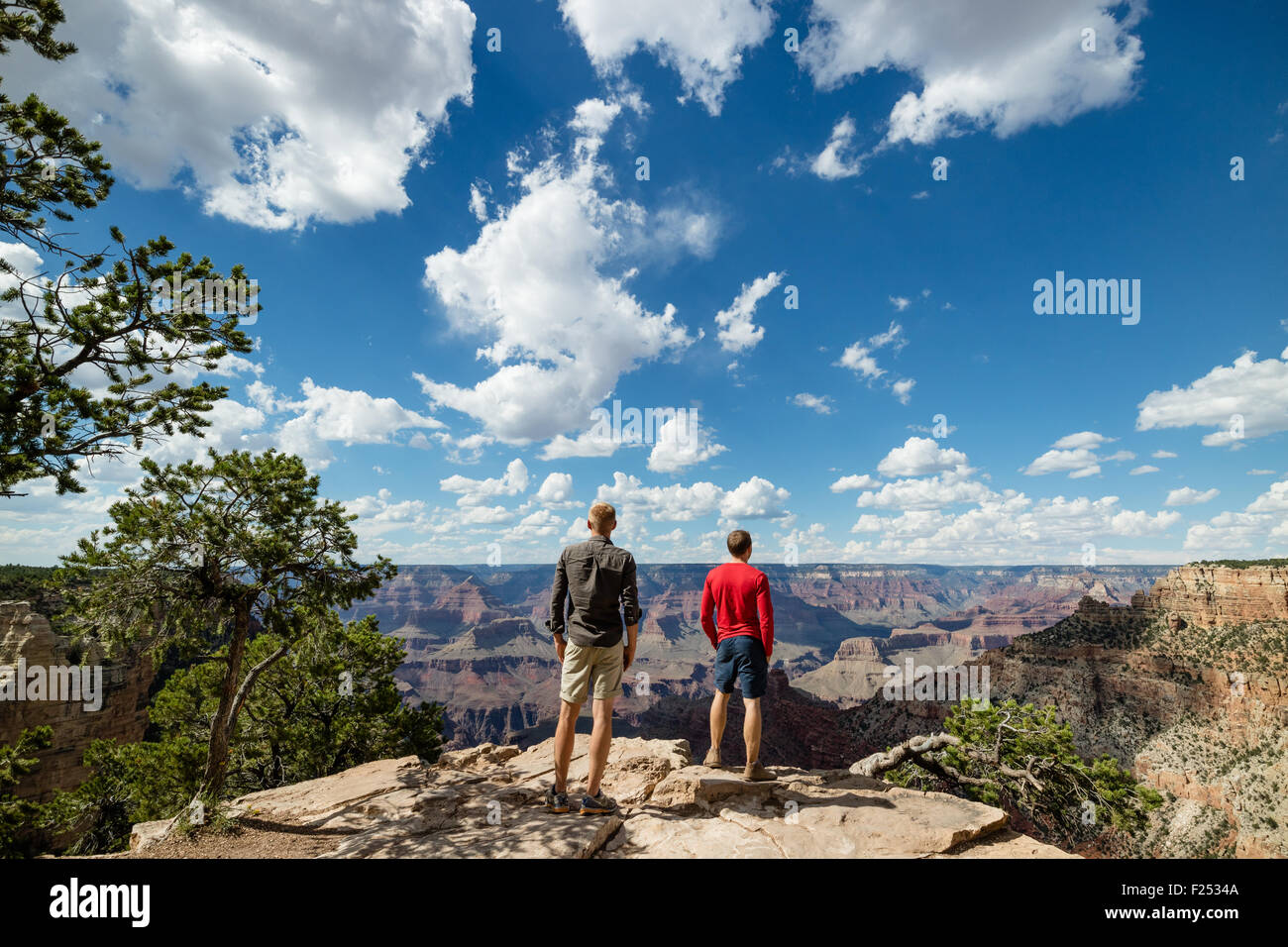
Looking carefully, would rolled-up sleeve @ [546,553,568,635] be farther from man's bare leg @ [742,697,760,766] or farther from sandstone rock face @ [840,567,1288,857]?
sandstone rock face @ [840,567,1288,857]

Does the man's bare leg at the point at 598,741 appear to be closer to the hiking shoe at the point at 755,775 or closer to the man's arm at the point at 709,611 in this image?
the man's arm at the point at 709,611

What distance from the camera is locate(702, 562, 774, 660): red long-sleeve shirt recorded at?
6.08 meters

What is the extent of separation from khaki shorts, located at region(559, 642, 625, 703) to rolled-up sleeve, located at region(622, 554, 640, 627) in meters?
0.38

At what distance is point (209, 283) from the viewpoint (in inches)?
275

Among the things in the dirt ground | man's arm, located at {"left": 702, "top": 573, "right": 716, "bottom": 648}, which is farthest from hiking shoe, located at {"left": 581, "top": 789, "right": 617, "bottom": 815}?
the dirt ground

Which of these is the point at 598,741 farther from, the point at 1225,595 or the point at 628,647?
the point at 1225,595

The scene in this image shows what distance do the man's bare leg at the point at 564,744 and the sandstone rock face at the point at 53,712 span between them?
133ft

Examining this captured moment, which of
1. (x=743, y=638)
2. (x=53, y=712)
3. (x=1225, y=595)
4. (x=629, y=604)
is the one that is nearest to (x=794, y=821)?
(x=743, y=638)

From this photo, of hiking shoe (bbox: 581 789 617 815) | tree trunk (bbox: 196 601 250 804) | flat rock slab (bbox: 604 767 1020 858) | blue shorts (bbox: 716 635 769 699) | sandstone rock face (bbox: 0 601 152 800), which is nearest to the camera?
flat rock slab (bbox: 604 767 1020 858)

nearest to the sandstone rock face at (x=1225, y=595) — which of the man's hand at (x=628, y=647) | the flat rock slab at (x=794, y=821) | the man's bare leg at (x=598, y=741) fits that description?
the flat rock slab at (x=794, y=821)

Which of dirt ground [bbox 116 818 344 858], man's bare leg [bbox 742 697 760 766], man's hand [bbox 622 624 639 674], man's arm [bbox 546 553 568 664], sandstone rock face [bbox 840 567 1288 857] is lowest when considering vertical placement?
sandstone rock face [bbox 840 567 1288 857]
